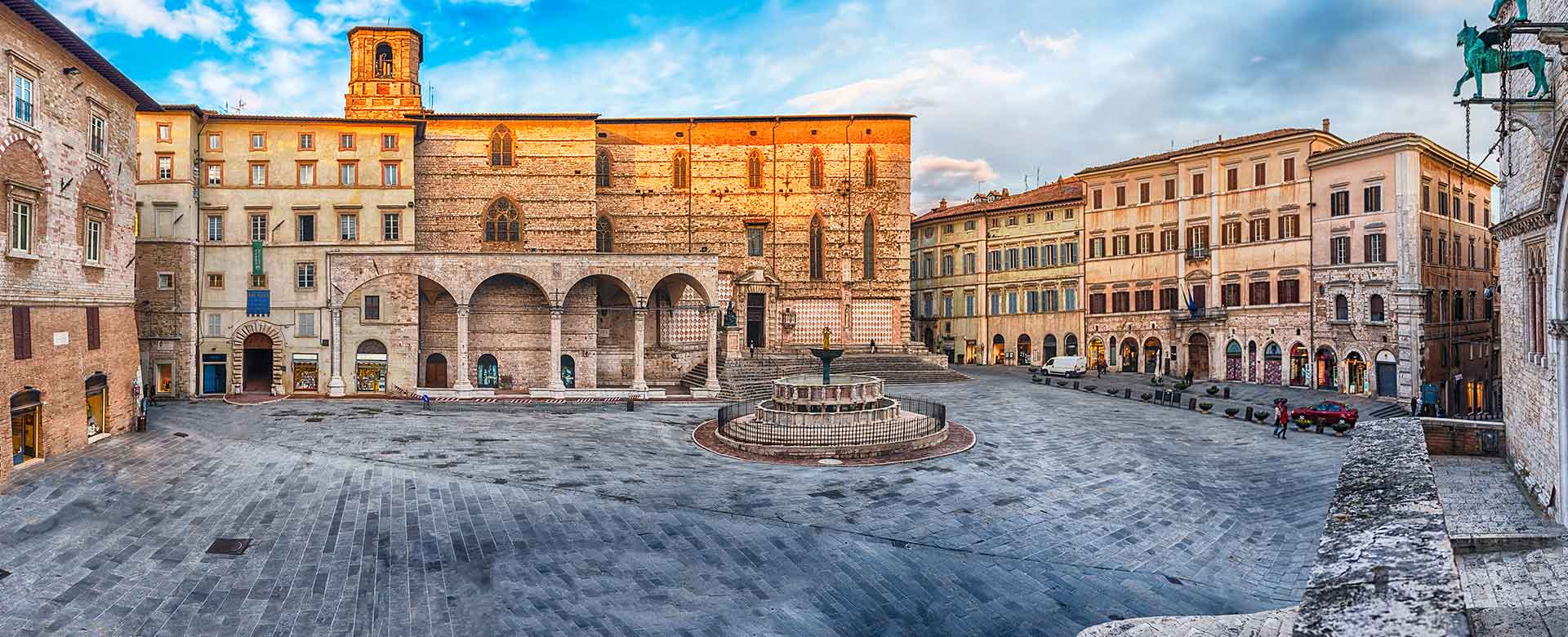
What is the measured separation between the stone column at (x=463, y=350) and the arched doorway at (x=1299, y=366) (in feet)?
132

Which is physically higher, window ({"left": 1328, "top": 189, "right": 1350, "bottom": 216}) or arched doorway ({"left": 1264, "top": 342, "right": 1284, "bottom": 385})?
window ({"left": 1328, "top": 189, "right": 1350, "bottom": 216})

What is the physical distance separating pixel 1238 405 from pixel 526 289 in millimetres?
33138

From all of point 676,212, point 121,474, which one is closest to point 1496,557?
point 121,474

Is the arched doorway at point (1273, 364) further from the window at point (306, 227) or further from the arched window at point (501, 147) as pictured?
the window at point (306, 227)

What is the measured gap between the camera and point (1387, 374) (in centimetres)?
3628

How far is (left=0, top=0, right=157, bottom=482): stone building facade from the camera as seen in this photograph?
18375 millimetres

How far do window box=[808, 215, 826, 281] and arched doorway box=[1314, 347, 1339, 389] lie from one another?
25671 millimetres

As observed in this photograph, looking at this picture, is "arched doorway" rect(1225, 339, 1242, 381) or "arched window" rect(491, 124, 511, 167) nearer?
"arched window" rect(491, 124, 511, 167)

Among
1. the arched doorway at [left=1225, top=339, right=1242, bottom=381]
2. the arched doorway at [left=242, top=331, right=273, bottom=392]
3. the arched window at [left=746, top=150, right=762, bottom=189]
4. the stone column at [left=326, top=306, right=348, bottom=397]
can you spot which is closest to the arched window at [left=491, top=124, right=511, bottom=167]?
the stone column at [left=326, top=306, right=348, bottom=397]

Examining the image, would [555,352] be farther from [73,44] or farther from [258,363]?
[73,44]

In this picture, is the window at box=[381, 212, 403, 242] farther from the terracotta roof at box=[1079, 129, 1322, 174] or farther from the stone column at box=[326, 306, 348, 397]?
the terracotta roof at box=[1079, 129, 1322, 174]

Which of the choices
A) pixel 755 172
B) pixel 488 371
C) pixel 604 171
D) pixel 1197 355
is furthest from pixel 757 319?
pixel 1197 355

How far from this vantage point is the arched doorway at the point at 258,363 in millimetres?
34375

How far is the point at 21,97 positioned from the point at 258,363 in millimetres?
18805
